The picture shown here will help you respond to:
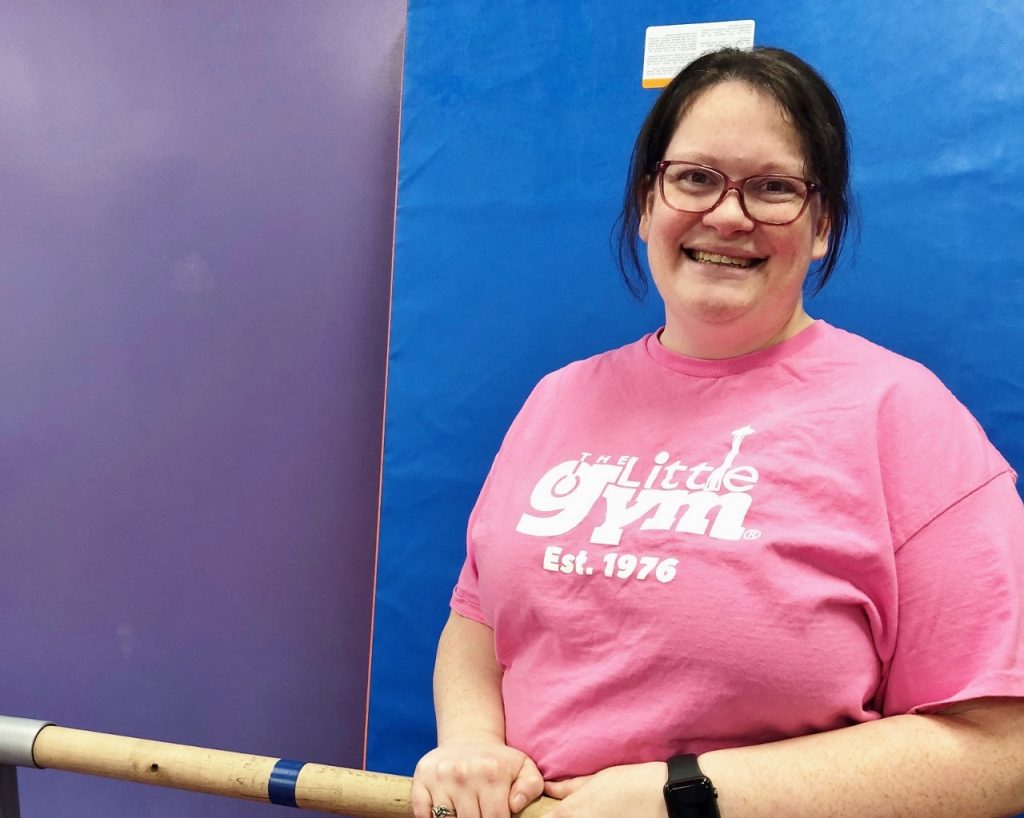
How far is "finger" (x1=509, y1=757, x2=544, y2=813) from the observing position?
885mm

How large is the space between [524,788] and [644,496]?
30 cm

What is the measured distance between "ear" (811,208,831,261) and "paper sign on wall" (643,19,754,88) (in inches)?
17.1

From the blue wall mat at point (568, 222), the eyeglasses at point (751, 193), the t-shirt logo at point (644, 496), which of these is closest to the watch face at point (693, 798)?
the t-shirt logo at point (644, 496)

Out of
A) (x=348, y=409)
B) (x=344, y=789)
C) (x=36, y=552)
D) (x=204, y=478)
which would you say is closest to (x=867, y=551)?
(x=344, y=789)

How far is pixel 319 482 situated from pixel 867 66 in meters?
1.05

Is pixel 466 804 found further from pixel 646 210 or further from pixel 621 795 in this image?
pixel 646 210

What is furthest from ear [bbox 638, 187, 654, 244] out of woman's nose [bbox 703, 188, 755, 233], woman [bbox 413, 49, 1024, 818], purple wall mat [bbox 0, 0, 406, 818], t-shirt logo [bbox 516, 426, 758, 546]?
purple wall mat [bbox 0, 0, 406, 818]

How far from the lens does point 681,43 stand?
4.38ft

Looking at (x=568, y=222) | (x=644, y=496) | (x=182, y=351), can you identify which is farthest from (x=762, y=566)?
(x=182, y=351)

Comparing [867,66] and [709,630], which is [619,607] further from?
[867,66]

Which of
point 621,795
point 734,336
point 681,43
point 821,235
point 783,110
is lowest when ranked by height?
point 621,795

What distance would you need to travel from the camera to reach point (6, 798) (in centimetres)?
114

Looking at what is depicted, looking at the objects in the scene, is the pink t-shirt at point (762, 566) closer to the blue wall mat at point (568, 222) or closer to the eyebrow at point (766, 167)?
the eyebrow at point (766, 167)

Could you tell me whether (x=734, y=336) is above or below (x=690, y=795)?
above
